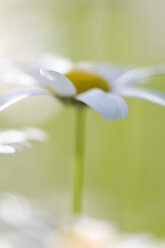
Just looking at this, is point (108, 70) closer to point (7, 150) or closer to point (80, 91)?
point (80, 91)

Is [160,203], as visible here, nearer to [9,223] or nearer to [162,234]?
[162,234]

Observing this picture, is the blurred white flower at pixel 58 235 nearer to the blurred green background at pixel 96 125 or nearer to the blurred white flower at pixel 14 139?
the blurred white flower at pixel 14 139

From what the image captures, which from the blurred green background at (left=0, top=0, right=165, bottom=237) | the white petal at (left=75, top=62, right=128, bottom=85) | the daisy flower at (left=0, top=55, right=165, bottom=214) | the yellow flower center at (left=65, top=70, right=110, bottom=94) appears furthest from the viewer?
the blurred green background at (left=0, top=0, right=165, bottom=237)

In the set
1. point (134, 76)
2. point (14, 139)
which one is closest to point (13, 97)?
point (14, 139)

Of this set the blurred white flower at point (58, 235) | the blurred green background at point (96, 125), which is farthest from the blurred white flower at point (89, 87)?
the blurred green background at point (96, 125)

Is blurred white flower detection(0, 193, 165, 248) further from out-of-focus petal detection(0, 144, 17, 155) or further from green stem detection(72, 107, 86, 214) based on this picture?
out-of-focus petal detection(0, 144, 17, 155)

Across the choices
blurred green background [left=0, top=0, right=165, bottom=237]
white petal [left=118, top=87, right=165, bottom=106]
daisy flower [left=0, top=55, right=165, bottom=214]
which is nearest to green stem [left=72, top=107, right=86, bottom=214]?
daisy flower [left=0, top=55, right=165, bottom=214]

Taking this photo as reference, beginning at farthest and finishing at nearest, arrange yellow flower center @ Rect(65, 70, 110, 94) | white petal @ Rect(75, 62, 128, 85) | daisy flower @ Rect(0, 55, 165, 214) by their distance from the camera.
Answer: white petal @ Rect(75, 62, 128, 85), yellow flower center @ Rect(65, 70, 110, 94), daisy flower @ Rect(0, 55, 165, 214)
